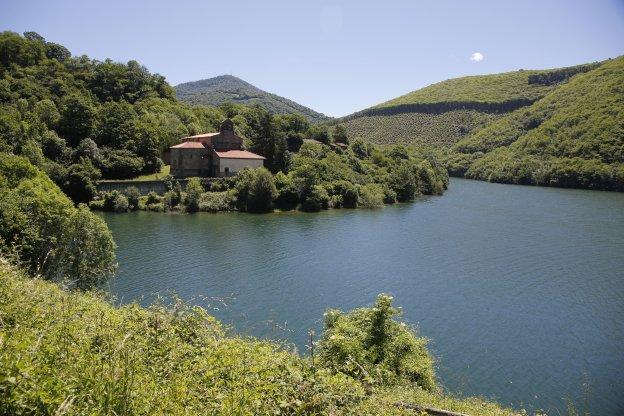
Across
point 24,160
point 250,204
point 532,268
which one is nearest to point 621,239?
point 532,268

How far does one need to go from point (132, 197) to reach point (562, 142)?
391 ft

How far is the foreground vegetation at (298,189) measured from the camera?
67.9 m

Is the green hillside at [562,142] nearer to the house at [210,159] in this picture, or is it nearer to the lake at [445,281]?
the lake at [445,281]

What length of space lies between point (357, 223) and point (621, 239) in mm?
32528

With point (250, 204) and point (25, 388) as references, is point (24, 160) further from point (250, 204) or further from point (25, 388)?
point (250, 204)

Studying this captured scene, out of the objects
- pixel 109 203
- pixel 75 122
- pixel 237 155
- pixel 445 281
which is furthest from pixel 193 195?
pixel 445 281

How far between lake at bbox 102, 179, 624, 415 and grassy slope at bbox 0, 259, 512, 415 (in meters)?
2.40

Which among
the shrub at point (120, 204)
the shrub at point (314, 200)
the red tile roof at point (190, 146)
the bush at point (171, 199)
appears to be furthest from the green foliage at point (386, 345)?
the red tile roof at point (190, 146)

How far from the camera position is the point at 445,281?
38.1 m

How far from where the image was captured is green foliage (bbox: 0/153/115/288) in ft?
81.8

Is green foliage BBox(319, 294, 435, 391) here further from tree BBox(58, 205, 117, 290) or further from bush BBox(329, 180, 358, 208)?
bush BBox(329, 180, 358, 208)

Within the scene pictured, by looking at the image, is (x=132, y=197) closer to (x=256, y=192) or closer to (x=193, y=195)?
(x=193, y=195)

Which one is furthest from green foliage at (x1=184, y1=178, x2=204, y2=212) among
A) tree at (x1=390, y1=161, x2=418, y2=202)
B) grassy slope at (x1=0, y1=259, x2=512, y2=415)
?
grassy slope at (x1=0, y1=259, x2=512, y2=415)

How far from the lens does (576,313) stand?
3142 cm
